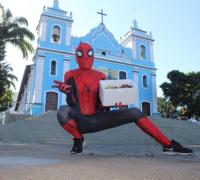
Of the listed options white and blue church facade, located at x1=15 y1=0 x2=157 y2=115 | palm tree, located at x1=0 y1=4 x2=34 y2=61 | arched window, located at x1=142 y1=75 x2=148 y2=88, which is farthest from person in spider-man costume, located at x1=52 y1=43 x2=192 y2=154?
arched window, located at x1=142 y1=75 x2=148 y2=88

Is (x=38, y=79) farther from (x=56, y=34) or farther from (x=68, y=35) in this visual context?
(x=68, y=35)

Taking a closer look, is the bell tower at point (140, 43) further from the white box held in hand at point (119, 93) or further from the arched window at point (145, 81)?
the white box held in hand at point (119, 93)

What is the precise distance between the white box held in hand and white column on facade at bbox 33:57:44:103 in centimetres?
1523

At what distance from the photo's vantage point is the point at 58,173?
279 centimetres

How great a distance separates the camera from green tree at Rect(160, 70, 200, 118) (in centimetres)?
2306

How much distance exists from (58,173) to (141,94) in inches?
844

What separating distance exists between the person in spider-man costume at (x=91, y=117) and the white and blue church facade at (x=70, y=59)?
47.0 ft

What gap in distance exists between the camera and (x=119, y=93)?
16.7 ft

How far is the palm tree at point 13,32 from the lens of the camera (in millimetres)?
15758

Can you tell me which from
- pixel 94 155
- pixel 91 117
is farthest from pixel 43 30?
pixel 94 155

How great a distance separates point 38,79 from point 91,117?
15.9 m

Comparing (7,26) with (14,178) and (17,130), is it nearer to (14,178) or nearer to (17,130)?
(17,130)

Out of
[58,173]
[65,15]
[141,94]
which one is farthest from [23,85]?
[58,173]

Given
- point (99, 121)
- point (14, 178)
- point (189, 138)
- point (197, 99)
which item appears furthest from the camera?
point (197, 99)
